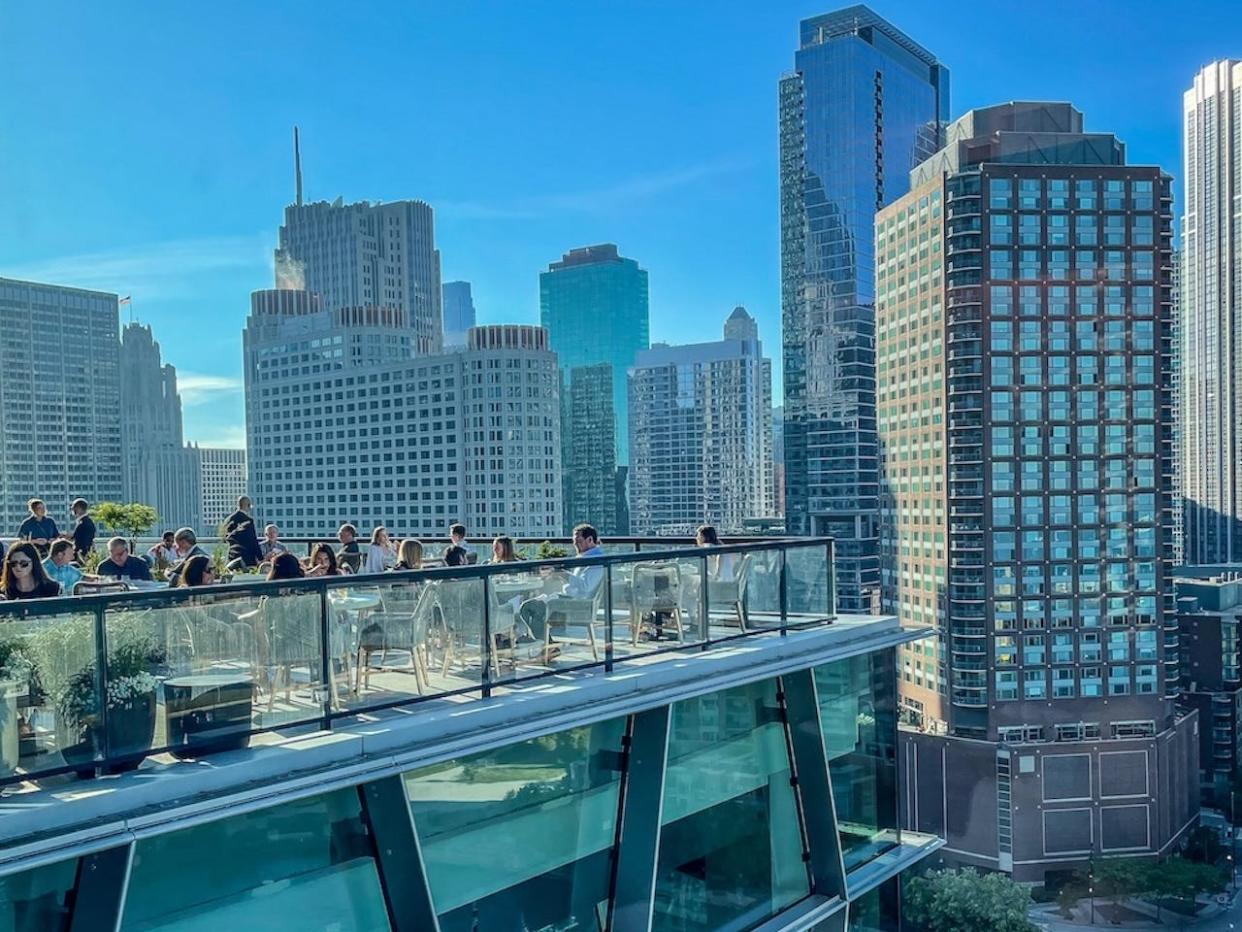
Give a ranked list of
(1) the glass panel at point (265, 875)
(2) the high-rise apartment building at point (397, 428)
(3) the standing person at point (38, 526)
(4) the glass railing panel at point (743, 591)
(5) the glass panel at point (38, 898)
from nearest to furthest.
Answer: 1. (5) the glass panel at point (38, 898)
2. (1) the glass panel at point (265, 875)
3. (4) the glass railing panel at point (743, 591)
4. (3) the standing person at point (38, 526)
5. (2) the high-rise apartment building at point (397, 428)

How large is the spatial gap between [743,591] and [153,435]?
11511 cm

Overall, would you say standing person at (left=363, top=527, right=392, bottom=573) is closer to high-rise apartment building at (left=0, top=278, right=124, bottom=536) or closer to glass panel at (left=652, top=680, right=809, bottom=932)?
glass panel at (left=652, top=680, right=809, bottom=932)

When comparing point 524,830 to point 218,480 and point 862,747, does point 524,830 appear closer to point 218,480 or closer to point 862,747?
point 862,747

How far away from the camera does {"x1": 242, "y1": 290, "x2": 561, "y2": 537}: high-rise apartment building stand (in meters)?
102

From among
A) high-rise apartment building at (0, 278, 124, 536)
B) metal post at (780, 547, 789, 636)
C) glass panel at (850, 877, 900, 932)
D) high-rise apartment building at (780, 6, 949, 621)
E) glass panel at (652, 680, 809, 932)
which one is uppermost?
high-rise apartment building at (780, 6, 949, 621)

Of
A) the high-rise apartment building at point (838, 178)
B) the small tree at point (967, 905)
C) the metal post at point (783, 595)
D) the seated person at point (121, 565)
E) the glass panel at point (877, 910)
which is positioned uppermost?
the high-rise apartment building at point (838, 178)

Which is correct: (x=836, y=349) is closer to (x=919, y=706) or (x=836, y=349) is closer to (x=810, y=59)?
(x=810, y=59)

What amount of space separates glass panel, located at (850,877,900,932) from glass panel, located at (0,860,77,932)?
6.39m

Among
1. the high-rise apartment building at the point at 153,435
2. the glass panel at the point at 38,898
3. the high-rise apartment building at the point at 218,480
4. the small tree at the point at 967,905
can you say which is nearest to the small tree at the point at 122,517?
the glass panel at the point at 38,898

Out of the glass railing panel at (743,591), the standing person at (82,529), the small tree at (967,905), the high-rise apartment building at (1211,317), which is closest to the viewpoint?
the glass railing panel at (743,591)

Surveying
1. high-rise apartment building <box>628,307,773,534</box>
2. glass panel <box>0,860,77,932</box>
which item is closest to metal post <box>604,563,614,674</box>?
glass panel <box>0,860,77,932</box>

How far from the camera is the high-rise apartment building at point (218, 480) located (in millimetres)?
125750

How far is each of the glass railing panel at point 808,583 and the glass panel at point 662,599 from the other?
74 centimetres

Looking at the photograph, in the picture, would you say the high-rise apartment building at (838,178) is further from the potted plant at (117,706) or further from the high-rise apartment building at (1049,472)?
the potted plant at (117,706)
